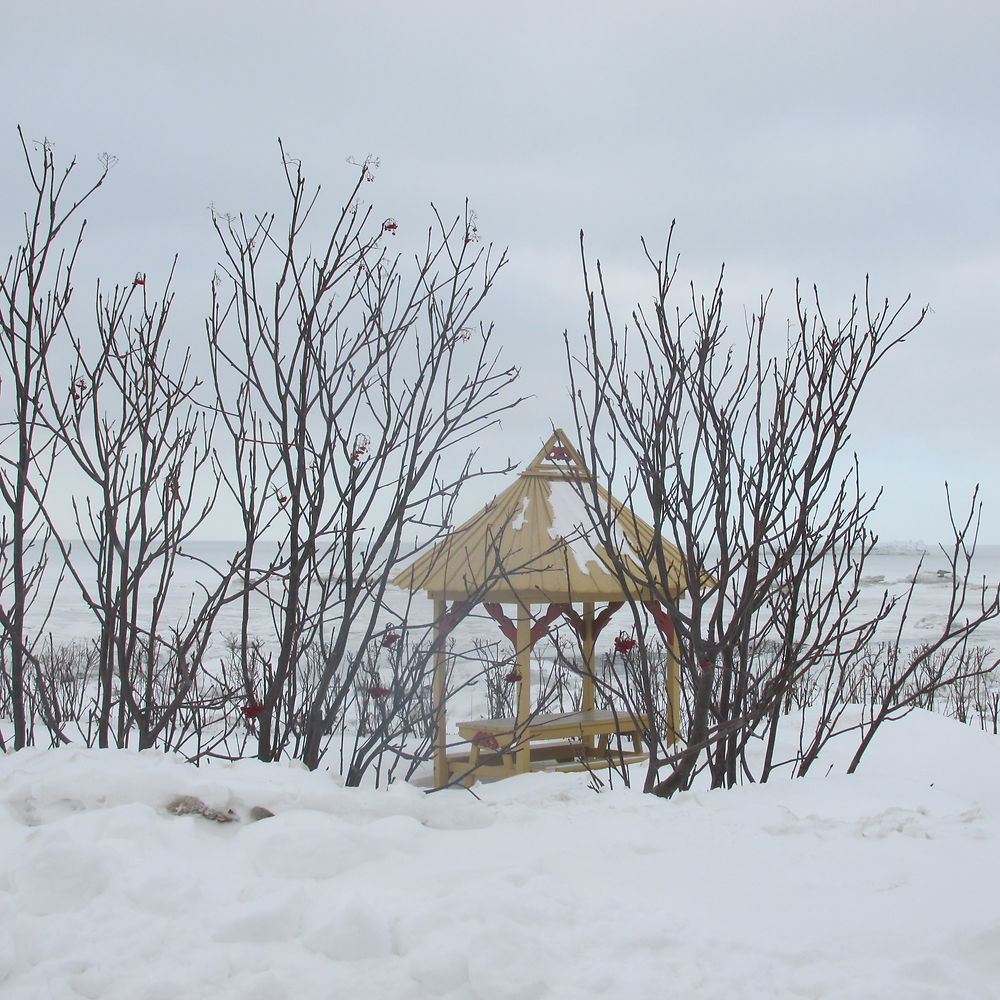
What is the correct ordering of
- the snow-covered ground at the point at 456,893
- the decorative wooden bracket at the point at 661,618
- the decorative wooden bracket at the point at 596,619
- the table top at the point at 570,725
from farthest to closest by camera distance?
1. the decorative wooden bracket at the point at 596,619
2. the table top at the point at 570,725
3. the decorative wooden bracket at the point at 661,618
4. the snow-covered ground at the point at 456,893

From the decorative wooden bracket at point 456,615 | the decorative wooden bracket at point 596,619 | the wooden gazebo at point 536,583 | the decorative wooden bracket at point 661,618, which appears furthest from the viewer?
the decorative wooden bracket at point 596,619

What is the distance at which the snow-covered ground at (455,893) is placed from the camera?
175 cm

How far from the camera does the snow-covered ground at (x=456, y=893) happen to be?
175cm

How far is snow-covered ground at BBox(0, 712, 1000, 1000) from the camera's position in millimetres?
1749

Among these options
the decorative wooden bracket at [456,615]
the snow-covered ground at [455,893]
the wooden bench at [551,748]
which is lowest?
the wooden bench at [551,748]

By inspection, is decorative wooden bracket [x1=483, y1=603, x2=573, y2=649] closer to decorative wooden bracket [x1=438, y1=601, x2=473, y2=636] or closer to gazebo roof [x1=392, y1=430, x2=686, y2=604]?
gazebo roof [x1=392, y1=430, x2=686, y2=604]

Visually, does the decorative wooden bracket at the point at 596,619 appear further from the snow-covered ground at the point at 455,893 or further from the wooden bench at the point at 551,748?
the snow-covered ground at the point at 455,893

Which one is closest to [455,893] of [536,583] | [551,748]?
[536,583]

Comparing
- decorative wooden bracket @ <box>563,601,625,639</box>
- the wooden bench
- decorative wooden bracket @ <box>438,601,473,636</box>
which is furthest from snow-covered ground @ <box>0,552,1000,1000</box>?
decorative wooden bracket @ <box>563,601,625,639</box>

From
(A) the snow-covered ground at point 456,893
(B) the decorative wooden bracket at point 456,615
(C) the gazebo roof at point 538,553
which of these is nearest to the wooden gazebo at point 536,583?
(C) the gazebo roof at point 538,553

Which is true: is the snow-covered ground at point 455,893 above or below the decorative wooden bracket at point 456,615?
below

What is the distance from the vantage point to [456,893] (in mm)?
2020

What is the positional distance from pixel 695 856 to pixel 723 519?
143cm

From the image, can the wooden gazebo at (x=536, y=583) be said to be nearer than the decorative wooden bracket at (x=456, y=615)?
No
